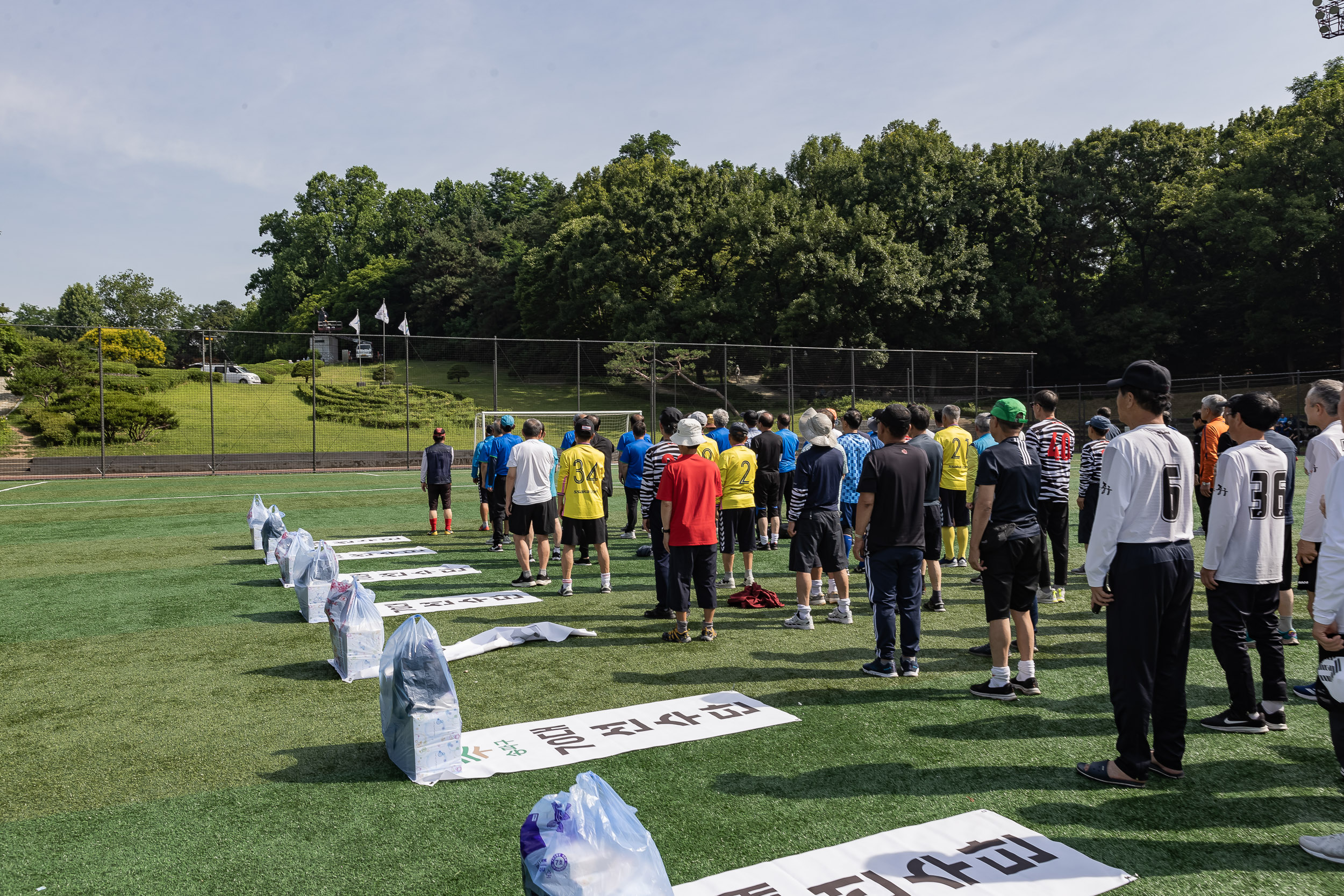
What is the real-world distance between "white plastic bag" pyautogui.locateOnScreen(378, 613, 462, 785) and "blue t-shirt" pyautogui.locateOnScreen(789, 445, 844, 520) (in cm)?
403

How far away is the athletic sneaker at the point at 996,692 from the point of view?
222 inches

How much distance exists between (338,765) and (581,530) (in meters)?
5.05

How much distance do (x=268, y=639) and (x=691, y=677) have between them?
406 centimetres

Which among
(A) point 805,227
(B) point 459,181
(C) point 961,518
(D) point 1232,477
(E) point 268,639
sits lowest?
(E) point 268,639

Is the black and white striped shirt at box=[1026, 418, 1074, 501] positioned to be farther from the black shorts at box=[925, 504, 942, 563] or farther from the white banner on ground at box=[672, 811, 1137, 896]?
the white banner on ground at box=[672, 811, 1137, 896]

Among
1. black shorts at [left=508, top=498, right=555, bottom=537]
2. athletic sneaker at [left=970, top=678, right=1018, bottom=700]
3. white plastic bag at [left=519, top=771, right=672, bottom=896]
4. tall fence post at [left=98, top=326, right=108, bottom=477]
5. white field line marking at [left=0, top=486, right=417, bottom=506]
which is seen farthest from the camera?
tall fence post at [left=98, top=326, right=108, bottom=477]

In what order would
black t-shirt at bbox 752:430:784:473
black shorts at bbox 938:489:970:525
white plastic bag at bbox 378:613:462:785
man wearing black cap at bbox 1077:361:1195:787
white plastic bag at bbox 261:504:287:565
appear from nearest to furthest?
man wearing black cap at bbox 1077:361:1195:787, white plastic bag at bbox 378:613:462:785, black shorts at bbox 938:489:970:525, white plastic bag at bbox 261:504:287:565, black t-shirt at bbox 752:430:784:473

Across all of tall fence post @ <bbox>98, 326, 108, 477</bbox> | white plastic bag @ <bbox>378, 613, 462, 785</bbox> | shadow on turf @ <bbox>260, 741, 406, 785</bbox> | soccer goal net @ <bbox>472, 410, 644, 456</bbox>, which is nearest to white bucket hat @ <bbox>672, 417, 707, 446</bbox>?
white plastic bag @ <bbox>378, 613, 462, 785</bbox>

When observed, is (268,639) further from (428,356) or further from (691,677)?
(428,356)

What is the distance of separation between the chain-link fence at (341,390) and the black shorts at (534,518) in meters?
16.8

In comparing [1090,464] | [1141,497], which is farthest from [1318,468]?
[1090,464]

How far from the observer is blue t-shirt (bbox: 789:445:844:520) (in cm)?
747

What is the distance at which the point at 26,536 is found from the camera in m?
13.4

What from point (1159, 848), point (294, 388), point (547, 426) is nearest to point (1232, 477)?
point (1159, 848)
